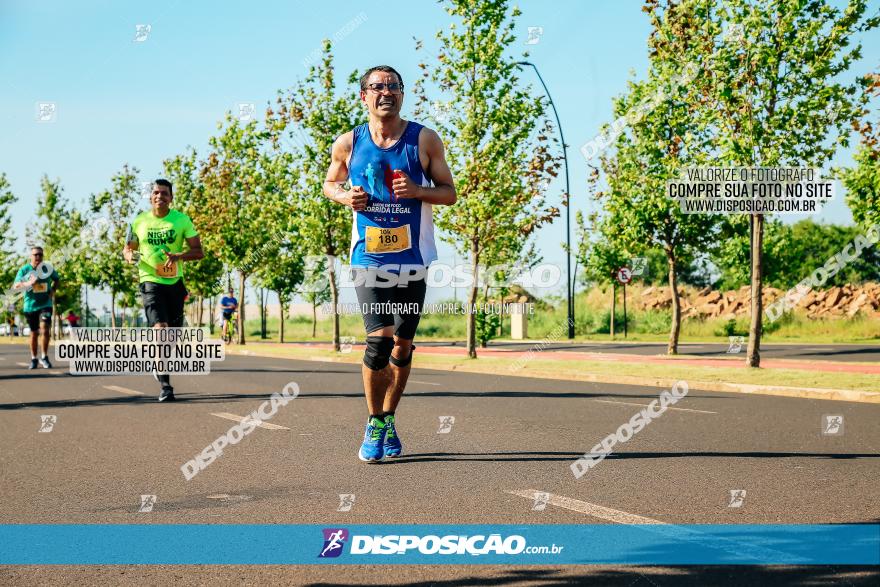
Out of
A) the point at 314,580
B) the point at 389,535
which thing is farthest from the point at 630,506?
the point at 314,580

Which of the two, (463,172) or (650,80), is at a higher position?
(650,80)

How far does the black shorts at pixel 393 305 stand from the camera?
5.94 m

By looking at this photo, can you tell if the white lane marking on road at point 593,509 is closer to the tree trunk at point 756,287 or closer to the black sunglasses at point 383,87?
the black sunglasses at point 383,87

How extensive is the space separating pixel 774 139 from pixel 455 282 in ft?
46.0

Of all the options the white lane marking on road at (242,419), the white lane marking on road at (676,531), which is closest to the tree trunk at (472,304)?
the white lane marking on road at (242,419)

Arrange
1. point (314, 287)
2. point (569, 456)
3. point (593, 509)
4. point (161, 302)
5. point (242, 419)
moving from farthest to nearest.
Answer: point (314, 287) → point (161, 302) → point (242, 419) → point (569, 456) → point (593, 509)

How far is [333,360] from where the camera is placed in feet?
78.0

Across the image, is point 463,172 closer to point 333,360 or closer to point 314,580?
point 333,360

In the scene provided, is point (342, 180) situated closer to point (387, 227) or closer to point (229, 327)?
point (387, 227)

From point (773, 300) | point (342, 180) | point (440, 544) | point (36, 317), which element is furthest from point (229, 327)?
point (440, 544)

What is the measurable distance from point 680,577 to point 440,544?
3.32 ft

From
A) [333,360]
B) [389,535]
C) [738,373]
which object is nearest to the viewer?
[389,535]

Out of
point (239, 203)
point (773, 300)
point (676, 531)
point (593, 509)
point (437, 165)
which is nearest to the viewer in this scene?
point (676, 531)

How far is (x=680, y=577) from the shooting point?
338 cm
